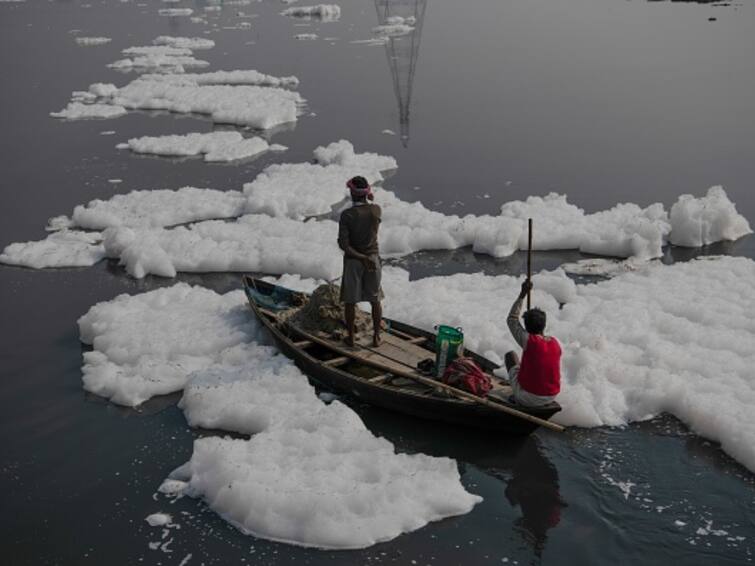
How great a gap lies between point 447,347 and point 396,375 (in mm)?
763

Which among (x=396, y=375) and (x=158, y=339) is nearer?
(x=396, y=375)

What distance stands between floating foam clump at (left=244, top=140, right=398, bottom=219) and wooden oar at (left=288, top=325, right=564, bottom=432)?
6.27m

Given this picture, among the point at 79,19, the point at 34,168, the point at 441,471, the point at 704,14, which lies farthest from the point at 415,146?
the point at 79,19

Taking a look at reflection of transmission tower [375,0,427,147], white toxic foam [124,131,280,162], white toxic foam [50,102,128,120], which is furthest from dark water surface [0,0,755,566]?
white toxic foam [50,102,128,120]

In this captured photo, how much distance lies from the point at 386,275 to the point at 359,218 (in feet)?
12.6

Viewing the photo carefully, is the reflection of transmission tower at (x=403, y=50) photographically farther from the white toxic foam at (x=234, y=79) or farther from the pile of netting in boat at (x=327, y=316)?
the pile of netting in boat at (x=327, y=316)

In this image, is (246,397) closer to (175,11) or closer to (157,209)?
(157,209)

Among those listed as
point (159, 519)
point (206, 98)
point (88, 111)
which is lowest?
point (159, 519)

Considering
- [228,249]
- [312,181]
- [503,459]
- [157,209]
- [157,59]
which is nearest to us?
[503,459]

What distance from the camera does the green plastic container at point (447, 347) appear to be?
9281 mm

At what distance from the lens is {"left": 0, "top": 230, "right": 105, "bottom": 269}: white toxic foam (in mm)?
14422

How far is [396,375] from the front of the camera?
9.61m

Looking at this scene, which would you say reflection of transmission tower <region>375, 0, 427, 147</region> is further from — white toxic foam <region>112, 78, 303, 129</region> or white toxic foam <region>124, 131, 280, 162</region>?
white toxic foam <region>124, 131, 280, 162</region>

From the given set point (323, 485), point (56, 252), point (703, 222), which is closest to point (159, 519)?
point (323, 485)
